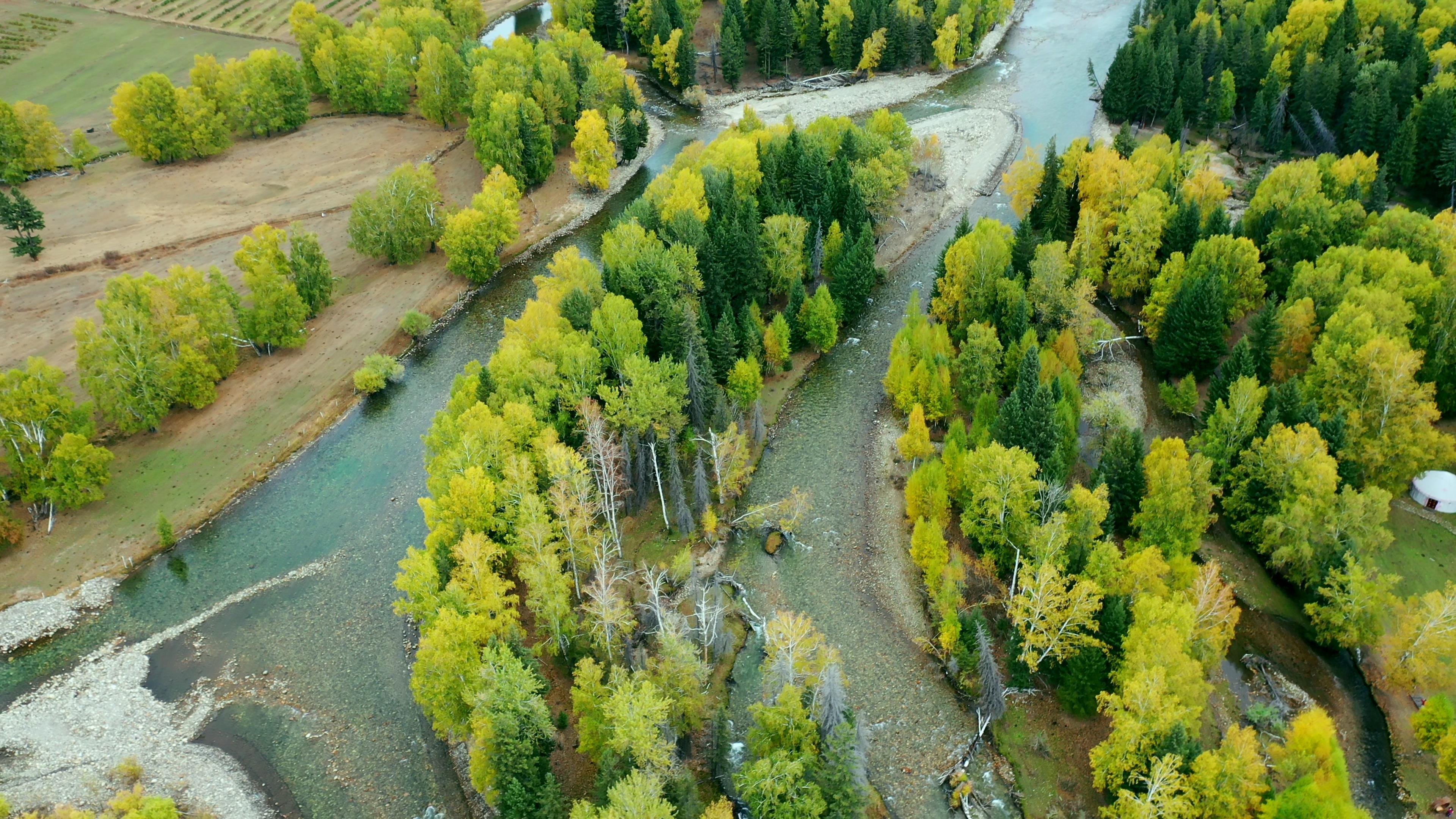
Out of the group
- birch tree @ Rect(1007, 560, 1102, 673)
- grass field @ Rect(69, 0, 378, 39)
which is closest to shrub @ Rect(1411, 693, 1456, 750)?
birch tree @ Rect(1007, 560, 1102, 673)

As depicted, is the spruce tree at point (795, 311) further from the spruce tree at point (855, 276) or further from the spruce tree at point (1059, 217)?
the spruce tree at point (1059, 217)

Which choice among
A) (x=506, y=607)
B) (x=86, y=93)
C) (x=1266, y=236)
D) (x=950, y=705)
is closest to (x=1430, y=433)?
(x=1266, y=236)

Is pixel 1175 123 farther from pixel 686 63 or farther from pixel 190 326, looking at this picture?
pixel 190 326

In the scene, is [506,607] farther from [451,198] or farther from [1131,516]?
[451,198]

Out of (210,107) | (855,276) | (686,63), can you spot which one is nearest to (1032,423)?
(855,276)

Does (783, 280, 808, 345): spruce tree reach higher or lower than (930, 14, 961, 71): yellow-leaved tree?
lower

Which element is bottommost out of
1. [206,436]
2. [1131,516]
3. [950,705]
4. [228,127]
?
[950,705]

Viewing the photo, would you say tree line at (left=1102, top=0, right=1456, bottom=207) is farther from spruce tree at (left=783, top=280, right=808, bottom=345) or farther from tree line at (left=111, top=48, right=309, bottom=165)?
tree line at (left=111, top=48, right=309, bottom=165)
